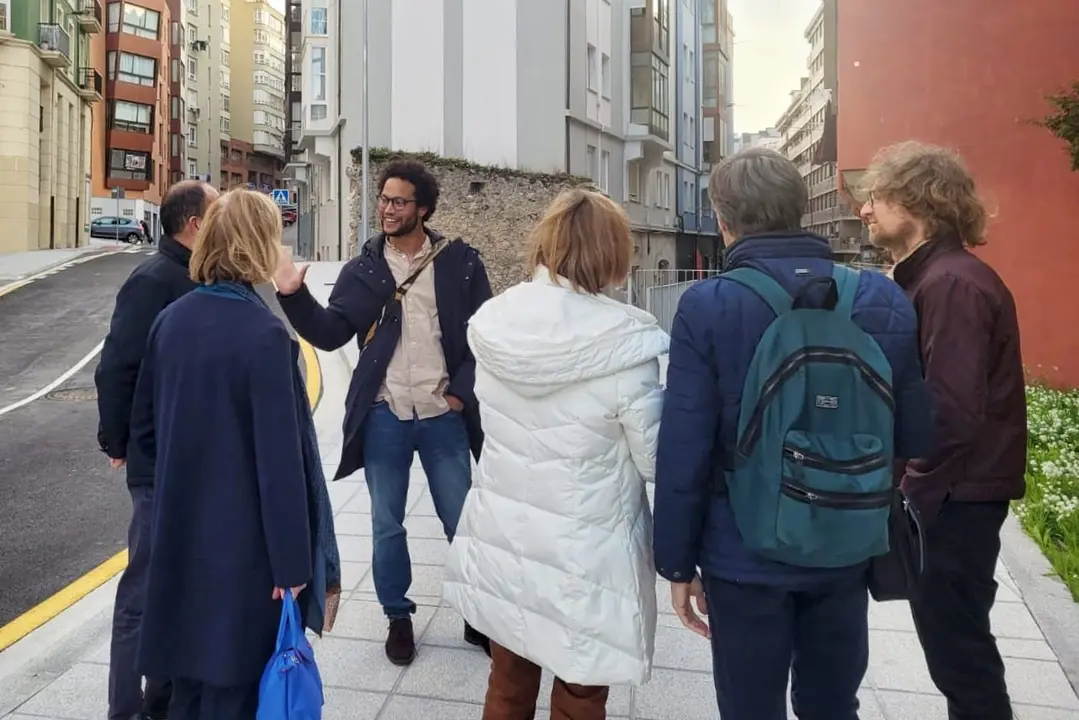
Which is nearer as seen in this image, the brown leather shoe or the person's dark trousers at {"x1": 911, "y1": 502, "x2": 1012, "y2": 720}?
the person's dark trousers at {"x1": 911, "y1": 502, "x2": 1012, "y2": 720}

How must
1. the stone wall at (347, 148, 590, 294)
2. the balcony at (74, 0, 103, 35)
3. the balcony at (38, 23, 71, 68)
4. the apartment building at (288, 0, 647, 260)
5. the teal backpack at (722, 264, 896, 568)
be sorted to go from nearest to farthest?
the teal backpack at (722, 264, 896, 568) → the stone wall at (347, 148, 590, 294) → the apartment building at (288, 0, 647, 260) → the balcony at (38, 23, 71, 68) → the balcony at (74, 0, 103, 35)

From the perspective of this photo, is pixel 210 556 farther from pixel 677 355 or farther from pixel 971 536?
pixel 971 536

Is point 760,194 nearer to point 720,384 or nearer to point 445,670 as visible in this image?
point 720,384

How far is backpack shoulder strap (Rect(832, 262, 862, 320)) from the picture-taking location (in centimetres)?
215

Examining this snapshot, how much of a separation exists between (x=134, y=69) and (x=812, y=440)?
63142 millimetres

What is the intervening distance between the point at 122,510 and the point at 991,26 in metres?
11.2

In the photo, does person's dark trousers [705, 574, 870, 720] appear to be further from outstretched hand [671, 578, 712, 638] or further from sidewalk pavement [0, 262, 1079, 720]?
sidewalk pavement [0, 262, 1079, 720]

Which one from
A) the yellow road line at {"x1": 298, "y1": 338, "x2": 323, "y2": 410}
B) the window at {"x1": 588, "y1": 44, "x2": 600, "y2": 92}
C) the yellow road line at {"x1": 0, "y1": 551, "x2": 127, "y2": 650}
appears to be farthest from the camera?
the window at {"x1": 588, "y1": 44, "x2": 600, "y2": 92}

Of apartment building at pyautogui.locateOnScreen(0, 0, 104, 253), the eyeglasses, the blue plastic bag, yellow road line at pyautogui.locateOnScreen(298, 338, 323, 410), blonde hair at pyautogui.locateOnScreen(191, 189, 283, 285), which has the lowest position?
the blue plastic bag

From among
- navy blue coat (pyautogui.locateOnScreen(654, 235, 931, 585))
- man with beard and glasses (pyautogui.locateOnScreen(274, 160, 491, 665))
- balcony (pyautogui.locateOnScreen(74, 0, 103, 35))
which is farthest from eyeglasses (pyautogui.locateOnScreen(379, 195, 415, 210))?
balcony (pyautogui.locateOnScreen(74, 0, 103, 35))

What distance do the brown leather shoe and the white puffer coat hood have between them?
122 centimetres

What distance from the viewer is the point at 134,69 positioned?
56.8 m

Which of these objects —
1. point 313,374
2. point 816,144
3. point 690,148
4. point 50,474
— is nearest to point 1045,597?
point 50,474

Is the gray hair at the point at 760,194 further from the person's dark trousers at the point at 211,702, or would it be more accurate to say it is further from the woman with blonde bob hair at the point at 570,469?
the person's dark trousers at the point at 211,702
